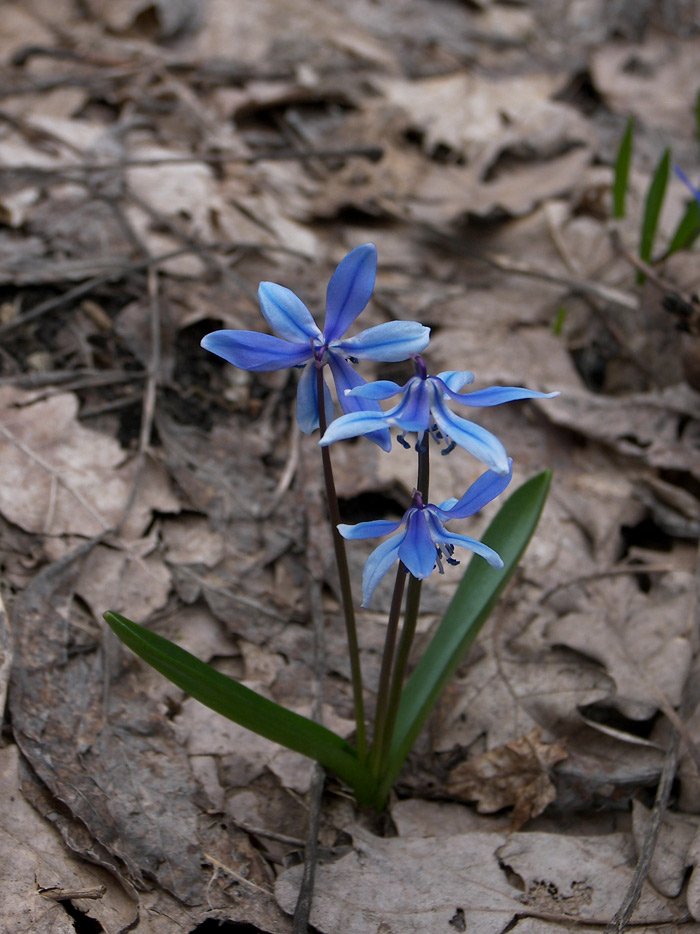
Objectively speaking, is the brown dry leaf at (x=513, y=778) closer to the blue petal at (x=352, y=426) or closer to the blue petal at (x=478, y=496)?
the blue petal at (x=478, y=496)

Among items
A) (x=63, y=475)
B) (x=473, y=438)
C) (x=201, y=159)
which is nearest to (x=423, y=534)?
(x=473, y=438)

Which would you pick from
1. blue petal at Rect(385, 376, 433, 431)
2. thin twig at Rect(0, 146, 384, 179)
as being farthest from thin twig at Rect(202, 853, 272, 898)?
thin twig at Rect(0, 146, 384, 179)

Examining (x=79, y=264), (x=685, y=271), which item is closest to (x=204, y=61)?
(x=79, y=264)

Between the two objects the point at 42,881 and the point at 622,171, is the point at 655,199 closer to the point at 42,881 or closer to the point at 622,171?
the point at 622,171

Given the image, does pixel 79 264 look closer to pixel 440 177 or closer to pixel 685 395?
pixel 440 177

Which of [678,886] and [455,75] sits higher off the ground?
[455,75]

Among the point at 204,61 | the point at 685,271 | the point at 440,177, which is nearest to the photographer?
the point at 685,271

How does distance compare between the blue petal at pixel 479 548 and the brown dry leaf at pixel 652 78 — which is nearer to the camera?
the blue petal at pixel 479 548

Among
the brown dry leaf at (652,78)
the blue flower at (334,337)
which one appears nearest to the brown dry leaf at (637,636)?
the blue flower at (334,337)
